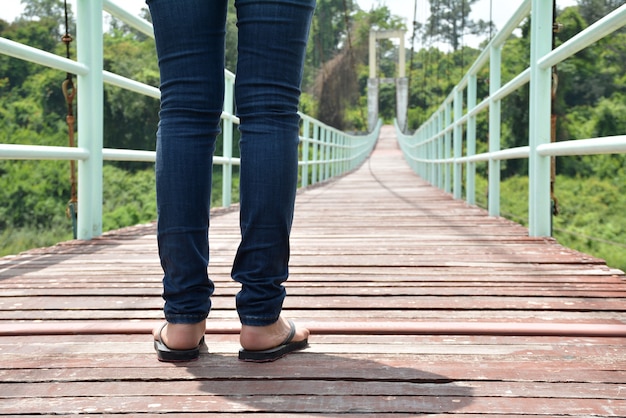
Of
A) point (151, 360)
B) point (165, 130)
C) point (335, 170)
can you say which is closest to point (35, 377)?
point (151, 360)

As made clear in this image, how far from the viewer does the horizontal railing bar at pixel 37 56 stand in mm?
1358

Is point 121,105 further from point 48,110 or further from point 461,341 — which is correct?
point 461,341

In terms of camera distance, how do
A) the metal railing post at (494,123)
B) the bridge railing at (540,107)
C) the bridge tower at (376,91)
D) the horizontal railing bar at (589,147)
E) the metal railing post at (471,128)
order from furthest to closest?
the bridge tower at (376,91)
the metal railing post at (471,128)
the metal railing post at (494,123)
the bridge railing at (540,107)
the horizontal railing bar at (589,147)

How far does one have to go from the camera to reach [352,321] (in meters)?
0.95

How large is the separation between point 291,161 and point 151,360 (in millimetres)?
290

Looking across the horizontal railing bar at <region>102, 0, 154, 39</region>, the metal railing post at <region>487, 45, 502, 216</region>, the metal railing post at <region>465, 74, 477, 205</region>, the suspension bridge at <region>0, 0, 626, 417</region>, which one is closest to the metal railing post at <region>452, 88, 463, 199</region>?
the metal railing post at <region>465, 74, 477, 205</region>

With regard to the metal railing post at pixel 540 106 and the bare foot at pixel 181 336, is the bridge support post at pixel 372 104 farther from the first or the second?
the bare foot at pixel 181 336

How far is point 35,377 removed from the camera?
0.71 metres

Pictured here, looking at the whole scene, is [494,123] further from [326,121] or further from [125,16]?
[326,121]

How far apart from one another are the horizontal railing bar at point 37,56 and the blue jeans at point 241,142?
28.6 inches

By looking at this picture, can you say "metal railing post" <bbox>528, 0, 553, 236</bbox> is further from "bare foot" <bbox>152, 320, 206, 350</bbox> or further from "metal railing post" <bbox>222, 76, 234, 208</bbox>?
"metal railing post" <bbox>222, 76, 234, 208</bbox>

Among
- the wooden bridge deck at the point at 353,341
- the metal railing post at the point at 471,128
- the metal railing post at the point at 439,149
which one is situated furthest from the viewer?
the metal railing post at the point at 439,149

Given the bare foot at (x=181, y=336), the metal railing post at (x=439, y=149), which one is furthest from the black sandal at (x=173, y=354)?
the metal railing post at (x=439, y=149)

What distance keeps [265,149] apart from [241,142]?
3 centimetres
